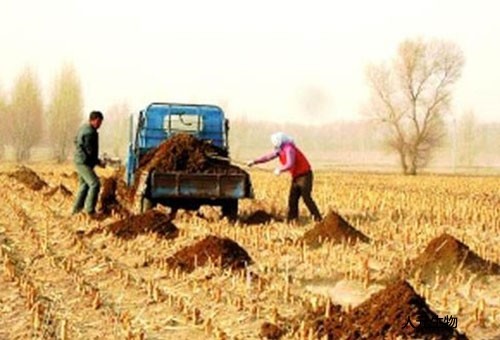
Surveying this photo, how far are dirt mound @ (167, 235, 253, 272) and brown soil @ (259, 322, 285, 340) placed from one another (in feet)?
9.42

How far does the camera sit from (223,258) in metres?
9.66

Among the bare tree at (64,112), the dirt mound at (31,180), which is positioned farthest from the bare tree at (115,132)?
the dirt mound at (31,180)

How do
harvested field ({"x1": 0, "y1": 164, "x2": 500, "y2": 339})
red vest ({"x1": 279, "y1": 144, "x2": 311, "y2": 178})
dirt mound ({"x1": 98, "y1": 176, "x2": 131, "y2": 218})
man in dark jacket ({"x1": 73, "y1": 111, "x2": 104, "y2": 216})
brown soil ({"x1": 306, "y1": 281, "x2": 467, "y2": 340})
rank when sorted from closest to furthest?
1. brown soil ({"x1": 306, "y1": 281, "x2": 467, "y2": 340})
2. harvested field ({"x1": 0, "y1": 164, "x2": 500, "y2": 339})
3. red vest ({"x1": 279, "y1": 144, "x2": 311, "y2": 178})
4. man in dark jacket ({"x1": 73, "y1": 111, "x2": 104, "y2": 216})
5. dirt mound ({"x1": 98, "y1": 176, "x2": 131, "y2": 218})

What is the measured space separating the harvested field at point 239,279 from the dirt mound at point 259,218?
48 mm

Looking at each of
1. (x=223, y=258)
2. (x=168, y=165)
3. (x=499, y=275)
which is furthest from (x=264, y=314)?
(x=168, y=165)

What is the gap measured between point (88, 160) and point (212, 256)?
645 centimetres

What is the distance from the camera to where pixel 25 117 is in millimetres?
84000

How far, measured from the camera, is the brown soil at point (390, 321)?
605 cm

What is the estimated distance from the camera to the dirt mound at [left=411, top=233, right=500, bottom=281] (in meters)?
9.49

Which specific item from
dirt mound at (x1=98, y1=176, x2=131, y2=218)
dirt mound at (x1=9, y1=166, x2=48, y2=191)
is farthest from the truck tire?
dirt mound at (x1=9, y1=166, x2=48, y2=191)

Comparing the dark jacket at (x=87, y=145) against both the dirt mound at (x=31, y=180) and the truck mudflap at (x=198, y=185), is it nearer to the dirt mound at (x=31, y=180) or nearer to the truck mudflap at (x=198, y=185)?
the truck mudflap at (x=198, y=185)

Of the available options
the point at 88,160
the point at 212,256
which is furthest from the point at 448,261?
the point at 88,160

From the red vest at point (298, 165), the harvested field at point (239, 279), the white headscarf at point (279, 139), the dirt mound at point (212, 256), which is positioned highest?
the white headscarf at point (279, 139)

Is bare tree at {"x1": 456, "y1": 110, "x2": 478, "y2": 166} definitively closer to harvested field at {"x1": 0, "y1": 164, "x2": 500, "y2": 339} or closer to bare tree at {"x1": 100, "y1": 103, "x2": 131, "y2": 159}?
bare tree at {"x1": 100, "y1": 103, "x2": 131, "y2": 159}
